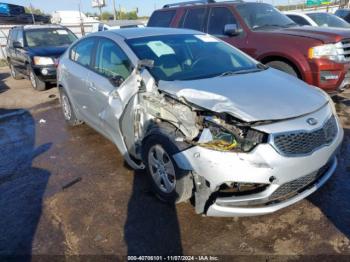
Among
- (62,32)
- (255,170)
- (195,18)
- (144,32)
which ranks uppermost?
(144,32)

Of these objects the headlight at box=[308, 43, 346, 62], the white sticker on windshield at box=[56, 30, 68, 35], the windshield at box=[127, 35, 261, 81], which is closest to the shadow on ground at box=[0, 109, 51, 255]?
the windshield at box=[127, 35, 261, 81]

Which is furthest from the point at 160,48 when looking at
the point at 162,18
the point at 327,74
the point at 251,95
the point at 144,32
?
the point at 162,18

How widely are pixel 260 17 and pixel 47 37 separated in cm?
644

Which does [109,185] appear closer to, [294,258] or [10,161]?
[10,161]

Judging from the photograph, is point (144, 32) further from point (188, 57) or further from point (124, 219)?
point (124, 219)

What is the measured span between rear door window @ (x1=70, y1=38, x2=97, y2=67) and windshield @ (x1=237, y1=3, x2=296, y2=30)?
3.16 m

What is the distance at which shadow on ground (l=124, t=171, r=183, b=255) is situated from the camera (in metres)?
2.64

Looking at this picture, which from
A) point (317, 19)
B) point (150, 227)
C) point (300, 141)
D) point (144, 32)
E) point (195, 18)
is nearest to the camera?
point (300, 141)

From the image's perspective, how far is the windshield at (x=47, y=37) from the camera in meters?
9.22

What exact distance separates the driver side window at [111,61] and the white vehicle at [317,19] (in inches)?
280

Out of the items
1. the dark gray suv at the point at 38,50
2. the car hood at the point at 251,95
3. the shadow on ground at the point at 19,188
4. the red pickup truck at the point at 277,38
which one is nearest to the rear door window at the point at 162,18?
the red pickup truck at the point at 277,38

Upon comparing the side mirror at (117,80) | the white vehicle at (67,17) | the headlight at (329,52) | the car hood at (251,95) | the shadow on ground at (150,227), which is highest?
the car hood at (251,95)

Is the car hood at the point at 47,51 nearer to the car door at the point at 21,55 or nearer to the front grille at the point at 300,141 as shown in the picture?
the car door at the point at 21,55

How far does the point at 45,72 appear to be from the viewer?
8383mm
